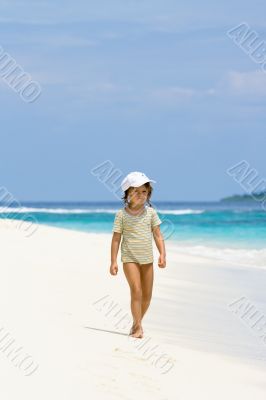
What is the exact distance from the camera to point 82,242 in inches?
583

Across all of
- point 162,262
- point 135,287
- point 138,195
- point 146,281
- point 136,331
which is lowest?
point 136,331

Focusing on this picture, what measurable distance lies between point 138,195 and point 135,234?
1.15 ft

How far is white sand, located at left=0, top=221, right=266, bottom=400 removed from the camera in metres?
5.35

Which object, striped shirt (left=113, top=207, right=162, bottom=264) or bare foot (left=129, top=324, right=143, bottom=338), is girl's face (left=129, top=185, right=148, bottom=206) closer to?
striped shirt (left=113, top=207, right=162, bottom=264)

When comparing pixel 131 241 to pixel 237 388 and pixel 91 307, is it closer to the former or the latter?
pixel 91 307

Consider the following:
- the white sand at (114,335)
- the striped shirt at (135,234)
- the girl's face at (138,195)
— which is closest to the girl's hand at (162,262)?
the striped shirt at (135,234)

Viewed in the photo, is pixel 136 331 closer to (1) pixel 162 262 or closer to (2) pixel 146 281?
(2) pixel 146 281

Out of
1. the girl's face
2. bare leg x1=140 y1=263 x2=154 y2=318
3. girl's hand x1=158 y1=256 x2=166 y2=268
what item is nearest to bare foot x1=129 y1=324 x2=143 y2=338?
bare leg x1=140 y1=263 x2=154 y2=318

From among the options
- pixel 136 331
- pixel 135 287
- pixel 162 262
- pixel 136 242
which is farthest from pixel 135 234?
pixel 136 331

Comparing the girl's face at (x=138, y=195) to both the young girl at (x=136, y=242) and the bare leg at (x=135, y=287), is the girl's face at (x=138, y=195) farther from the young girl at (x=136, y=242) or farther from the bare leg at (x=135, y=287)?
the bare leg at (x=135, y=287)

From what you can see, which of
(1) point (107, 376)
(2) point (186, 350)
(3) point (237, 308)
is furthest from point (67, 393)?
(3) point (237, 308)

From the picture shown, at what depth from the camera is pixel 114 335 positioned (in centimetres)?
693

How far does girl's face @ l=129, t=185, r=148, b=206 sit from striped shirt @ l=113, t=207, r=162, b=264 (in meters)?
0.13

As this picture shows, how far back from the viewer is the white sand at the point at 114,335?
5.35 meters
